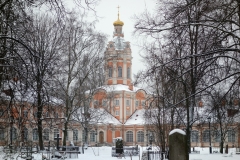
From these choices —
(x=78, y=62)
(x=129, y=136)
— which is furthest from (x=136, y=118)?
(x=78, y=62)

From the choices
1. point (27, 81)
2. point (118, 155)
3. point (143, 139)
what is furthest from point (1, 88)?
point (143, 139)

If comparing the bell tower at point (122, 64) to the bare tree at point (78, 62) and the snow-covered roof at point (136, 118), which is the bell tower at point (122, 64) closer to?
the snow-covered roof at point (136, 118)

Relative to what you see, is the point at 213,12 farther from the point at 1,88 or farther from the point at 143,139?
the point at 143,139

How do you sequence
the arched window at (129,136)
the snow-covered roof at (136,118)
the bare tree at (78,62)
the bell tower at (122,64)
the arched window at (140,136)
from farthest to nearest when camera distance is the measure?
the bell tower at (122,64) < the snow-covered roof at (136,118) < the arched window at (129,136) < the arched window at (140,136) < the bare tree at (78,62)

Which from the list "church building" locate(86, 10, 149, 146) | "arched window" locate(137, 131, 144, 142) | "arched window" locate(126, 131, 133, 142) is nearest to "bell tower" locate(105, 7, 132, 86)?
"church building" locate(86, 10, 149, 146)

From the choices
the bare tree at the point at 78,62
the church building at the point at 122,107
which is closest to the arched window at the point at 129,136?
the church building at the point at 122,107

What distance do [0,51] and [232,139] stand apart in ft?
156

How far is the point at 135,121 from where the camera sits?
56.6 m

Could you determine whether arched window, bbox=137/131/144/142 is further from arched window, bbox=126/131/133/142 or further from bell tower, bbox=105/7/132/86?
bell tower, bbox=105/7/132/86

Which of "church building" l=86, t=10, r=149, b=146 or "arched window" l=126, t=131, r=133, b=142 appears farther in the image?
"arched window" l=126, t=131, r=133, b=142

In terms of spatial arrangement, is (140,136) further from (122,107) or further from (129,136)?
(122,107)

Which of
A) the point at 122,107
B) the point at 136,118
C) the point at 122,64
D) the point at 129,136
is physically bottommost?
the point at 129,136

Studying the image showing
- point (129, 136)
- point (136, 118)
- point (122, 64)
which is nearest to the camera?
point (129, 136)

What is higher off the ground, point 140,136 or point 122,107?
point 122,107
